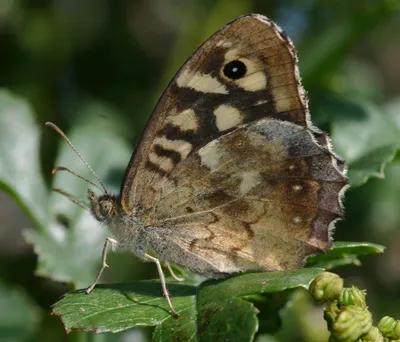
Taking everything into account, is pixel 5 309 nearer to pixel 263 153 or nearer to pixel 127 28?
pixel 263 153

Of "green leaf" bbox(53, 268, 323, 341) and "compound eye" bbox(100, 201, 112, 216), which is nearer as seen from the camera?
"green leaf" bbox(53, 268, 323, 341)

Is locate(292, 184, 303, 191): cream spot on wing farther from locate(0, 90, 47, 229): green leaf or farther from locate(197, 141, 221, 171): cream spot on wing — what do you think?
locate(0, 90, 47, 229): green leaf

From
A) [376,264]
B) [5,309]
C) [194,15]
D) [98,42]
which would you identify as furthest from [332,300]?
[98,42]

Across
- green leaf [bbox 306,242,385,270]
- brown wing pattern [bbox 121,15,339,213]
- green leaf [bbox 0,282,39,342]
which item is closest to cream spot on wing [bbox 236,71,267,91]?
brown wing pattern [bbox 121,15,339,213]

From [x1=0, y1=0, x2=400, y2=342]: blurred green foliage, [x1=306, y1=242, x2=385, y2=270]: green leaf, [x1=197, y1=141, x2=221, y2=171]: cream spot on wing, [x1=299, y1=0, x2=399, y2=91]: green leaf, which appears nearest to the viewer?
[x1=306, y1=242, x2=385, y2=270]: green leaf

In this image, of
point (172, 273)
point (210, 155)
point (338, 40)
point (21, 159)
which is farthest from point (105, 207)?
point (338, 40)

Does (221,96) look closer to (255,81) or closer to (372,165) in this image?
(255,81)

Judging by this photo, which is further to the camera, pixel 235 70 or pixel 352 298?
pixel 235 70

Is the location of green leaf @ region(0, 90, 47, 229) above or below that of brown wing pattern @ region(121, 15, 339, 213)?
above
